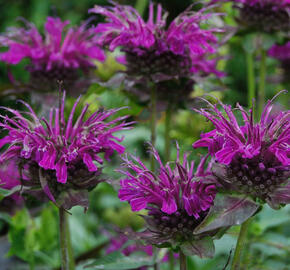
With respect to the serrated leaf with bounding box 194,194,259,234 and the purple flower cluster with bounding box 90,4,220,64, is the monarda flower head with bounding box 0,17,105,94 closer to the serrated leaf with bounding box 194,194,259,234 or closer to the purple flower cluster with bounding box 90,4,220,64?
the purple flower cluster with bounding box 90,4,220,64

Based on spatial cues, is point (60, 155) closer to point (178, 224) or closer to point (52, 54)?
point (178, 224)

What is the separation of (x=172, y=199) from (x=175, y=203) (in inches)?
0.5

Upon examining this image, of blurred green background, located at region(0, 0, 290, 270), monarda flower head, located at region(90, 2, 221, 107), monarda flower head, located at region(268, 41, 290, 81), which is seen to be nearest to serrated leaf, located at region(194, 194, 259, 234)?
blurred green background, located at region(0, 0, 290, 270)

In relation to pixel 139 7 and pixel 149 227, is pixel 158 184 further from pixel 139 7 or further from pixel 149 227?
pixel 139 7

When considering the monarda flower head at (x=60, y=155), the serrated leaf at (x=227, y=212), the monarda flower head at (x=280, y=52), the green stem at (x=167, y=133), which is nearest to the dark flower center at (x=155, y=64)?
the green stem at (x=167, y=133)

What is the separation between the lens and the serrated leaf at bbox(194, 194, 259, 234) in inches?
31.4

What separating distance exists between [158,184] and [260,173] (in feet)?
0.62

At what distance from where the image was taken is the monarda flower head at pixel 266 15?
149 cm

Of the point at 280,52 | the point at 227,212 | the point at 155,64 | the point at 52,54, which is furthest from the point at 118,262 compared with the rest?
the point at 280,52

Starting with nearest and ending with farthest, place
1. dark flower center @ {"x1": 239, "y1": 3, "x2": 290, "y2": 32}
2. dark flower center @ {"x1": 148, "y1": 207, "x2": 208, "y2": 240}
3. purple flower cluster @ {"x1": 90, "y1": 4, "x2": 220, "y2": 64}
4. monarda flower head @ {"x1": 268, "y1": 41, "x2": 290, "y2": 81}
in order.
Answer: dark flower center @ {"x1": 148, "y1": 207, "x2": 208, "y2": 240}
purple flower cluster @ {"x1": 90, "y1": 4, "x2": 220, "y2": 64}
dark flower center @ {"x1": 239, "y1": 3, "x2": 290, "y2": 32}
monarda flower head @ {"x1": 268, "y1": 41, "x2": 290, "y2": 81}

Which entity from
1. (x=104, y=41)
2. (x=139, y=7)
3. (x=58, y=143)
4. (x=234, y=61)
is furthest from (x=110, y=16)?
(x=234, y=61)

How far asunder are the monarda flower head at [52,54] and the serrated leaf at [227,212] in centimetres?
80

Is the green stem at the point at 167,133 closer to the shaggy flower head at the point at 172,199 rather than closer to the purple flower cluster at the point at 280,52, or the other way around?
the shaggy flower head at the point at 172,199

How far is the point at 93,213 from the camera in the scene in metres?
2.60
